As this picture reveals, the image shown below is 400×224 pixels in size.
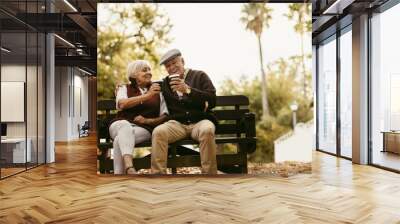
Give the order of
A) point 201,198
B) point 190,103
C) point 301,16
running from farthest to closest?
point 301,16
point 190,103
point 201,198

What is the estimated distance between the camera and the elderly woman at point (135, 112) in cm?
627

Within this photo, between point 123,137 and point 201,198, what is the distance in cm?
186

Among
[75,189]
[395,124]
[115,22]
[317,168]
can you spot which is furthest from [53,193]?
[395,124]

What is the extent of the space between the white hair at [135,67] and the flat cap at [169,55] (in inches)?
8.9

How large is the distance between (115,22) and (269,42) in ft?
7.72

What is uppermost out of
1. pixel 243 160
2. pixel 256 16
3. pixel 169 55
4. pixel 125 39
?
pixel 256 16

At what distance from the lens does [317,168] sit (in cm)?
757

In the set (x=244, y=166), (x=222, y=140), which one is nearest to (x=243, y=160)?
(x=244, y=166)

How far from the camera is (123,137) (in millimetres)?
6273

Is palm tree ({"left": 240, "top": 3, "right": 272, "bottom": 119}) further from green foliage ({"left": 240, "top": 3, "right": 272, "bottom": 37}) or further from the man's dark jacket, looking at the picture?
the man's dark jacket

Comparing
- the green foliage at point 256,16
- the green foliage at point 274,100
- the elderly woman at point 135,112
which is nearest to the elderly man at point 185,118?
the elderly woman at point 135,112

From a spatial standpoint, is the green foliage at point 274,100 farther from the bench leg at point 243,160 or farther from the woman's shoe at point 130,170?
the woman's shoe at point 130,170

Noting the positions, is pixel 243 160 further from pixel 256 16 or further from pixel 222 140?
pixel 256 16

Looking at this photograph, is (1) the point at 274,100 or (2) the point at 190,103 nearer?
(2) the point at 190,103
